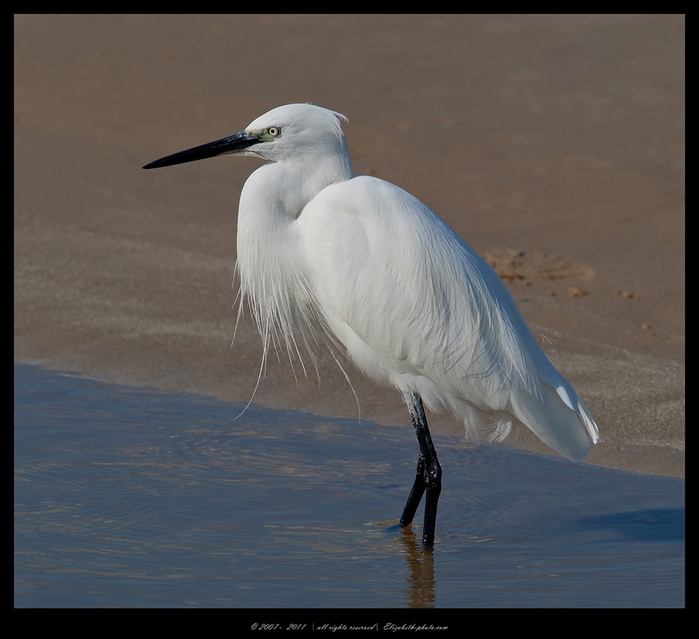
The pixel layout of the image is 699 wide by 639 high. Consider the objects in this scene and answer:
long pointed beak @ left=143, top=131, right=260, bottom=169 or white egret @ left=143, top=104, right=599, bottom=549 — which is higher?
long pointed beak @ left=143, top=131, right=260, bottom=169

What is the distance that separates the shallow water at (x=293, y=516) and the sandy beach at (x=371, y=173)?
372 mm

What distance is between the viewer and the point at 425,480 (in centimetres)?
388

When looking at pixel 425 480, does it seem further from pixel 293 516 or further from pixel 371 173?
pixel 371 173

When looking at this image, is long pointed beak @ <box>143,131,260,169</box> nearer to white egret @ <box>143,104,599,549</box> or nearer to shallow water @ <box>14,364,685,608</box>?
white egret @ <box>143,104,599,549</box>

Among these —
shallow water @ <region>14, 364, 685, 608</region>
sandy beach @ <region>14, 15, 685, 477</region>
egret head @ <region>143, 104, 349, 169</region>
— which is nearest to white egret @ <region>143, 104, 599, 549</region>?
egret head @ <region>143, 104, 349, 169</region>

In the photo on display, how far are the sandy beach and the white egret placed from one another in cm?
70

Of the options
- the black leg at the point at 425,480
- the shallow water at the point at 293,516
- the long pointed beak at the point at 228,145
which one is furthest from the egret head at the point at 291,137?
the shallow water at the point at 293,516

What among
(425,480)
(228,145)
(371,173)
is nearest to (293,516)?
(425,480)

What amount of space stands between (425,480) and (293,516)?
517 millimetres

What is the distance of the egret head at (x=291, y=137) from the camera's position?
3744 mm

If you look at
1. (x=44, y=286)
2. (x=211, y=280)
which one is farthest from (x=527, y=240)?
(x=44, y=286)

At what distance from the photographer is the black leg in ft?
12.4

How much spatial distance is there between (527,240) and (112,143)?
401 centimetres
